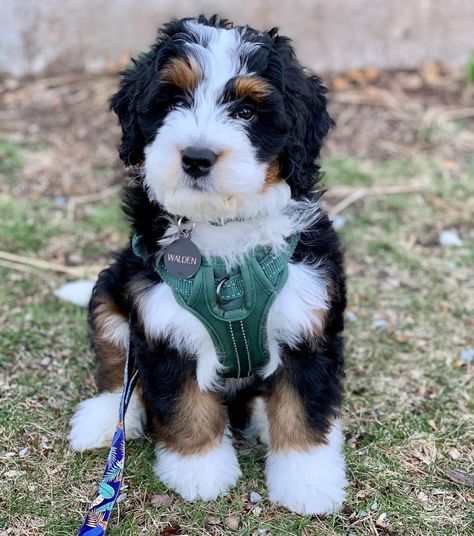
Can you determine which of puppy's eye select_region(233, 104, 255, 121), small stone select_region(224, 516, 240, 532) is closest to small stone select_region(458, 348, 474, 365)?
small stone select_region(224, 516, 240, 532)

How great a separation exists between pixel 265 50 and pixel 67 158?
407 centimetres

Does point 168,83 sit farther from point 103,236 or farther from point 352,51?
point 352,51

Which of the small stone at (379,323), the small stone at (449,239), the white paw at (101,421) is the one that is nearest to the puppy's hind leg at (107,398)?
the white paw at (101,421)

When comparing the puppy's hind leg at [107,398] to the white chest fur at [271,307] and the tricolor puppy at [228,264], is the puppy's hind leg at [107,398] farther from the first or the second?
the white chest fur at [271,307]

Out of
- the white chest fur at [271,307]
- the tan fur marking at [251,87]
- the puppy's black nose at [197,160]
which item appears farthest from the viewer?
the white chest fur at [271,307]

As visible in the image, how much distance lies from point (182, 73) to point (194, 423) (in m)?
1.46

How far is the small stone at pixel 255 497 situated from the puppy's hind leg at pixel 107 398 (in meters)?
0.65

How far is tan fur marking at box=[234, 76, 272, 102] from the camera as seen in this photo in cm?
273

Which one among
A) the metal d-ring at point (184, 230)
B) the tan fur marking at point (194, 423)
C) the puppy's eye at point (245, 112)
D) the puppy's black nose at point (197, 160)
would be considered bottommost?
the tan fur marking at point (194, 423)

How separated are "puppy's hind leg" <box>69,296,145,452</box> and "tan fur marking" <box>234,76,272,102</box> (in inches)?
53.5

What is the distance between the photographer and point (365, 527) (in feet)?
10.6

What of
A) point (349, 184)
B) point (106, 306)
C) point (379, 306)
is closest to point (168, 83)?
point (106, 306)

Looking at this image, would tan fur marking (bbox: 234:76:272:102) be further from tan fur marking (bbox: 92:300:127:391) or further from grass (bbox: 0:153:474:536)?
grass (bbox: 0:153:474:536)

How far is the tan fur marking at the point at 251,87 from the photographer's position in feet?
Result: 8.97
